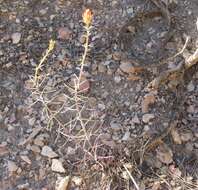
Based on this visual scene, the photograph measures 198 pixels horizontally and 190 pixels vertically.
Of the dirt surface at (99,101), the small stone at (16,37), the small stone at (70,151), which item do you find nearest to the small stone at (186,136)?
the dirt surface at (99,101)

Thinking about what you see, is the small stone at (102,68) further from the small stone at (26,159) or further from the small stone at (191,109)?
the small stone at (26,159)

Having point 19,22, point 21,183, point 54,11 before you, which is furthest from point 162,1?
point 21,183

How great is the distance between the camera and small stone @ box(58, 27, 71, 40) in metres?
2.59

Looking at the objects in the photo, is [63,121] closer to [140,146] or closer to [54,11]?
[140,146]

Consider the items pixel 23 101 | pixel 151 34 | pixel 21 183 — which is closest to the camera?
pixel 21 183

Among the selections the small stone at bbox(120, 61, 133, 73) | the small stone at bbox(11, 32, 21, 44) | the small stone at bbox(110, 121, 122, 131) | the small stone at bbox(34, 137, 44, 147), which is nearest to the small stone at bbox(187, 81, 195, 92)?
the small stone at bbox(120, 61, 133, 73)

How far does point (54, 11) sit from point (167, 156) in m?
0.99

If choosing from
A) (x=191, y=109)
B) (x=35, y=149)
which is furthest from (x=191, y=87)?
(x=35, y=149)

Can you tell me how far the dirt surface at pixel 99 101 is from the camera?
2242mm

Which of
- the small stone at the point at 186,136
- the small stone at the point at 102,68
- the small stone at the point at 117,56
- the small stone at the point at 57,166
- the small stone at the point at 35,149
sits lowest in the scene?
the small stone at the point at 57,166

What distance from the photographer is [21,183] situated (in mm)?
2219

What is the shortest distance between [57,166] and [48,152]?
8cm

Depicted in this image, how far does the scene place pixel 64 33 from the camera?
260 centimetres

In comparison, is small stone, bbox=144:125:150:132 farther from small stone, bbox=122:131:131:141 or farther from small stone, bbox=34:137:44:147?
small stone, bbox=34:137:44:147
